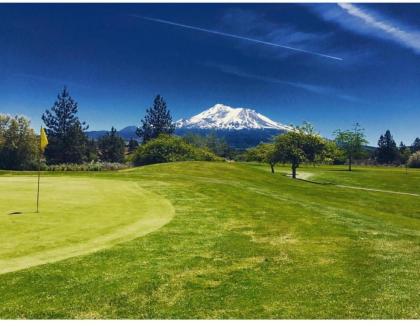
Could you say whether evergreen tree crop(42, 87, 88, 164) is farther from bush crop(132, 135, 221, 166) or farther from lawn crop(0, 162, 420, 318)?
lawn crop(0, 162, 420, 318)

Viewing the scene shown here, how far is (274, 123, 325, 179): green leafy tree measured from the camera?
265 feet

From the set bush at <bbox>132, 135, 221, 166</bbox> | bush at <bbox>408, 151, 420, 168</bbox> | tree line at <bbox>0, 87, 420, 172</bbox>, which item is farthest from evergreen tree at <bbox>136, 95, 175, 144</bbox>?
bush at <bbox>408, 151, 420, 168</bbox>

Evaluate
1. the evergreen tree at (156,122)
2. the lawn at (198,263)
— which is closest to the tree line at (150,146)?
the evergreen tree at (156,122)

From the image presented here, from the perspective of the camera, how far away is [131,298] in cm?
1022

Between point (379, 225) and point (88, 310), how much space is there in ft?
55.2

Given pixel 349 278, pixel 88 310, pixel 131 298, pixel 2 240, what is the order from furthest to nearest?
pixel 2 240 < pixel 349 278 < pixel 131 298 < pixel 88 310

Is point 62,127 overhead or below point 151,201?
overhead

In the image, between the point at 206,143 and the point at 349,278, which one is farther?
the point at 206,143

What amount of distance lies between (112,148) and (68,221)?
149930mm

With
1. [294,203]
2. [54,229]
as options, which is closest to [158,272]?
[54,229]

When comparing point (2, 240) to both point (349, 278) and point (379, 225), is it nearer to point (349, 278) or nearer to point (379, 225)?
point (349, 278)

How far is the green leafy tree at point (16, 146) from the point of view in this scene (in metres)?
87.1

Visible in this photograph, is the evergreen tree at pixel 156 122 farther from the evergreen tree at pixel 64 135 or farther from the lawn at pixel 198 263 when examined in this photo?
the lawn at pixel 198 263

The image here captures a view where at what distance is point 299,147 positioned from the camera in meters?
81.8
